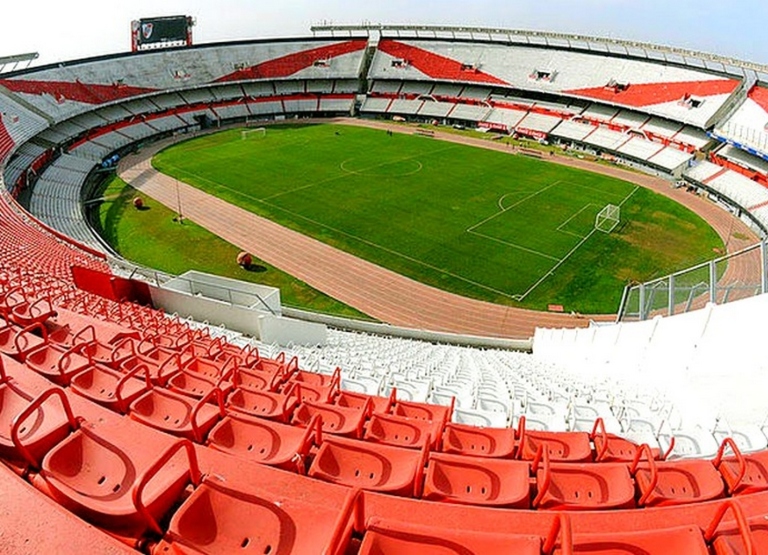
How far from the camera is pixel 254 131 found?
59.2 metres

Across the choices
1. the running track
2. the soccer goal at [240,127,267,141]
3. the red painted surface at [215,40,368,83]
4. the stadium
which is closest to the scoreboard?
the stadium

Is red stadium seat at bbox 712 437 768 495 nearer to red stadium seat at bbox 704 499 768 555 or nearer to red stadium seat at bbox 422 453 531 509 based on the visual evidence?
red stadium seat at bbox 704 499 768 555

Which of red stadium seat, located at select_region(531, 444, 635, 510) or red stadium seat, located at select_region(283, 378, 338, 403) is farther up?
red stadium seat, located at select_region(283, 378, 338, 403)

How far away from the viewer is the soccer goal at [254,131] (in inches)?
2249

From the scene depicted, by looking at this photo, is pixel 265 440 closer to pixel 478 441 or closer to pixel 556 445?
pixel 478 441

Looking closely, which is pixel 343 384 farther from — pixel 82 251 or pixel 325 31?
pixel 325 31

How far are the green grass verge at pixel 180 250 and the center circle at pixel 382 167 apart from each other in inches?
675

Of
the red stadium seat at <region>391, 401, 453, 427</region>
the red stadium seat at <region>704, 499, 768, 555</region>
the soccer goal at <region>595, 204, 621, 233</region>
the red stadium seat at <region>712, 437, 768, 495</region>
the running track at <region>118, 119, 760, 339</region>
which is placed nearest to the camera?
the red stadium seat at <region>704, 499, 768, 555</region>

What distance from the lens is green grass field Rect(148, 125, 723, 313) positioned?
29.9m

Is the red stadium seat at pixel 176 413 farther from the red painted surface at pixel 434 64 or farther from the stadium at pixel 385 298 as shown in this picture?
the red painted surface at pixel 434 64

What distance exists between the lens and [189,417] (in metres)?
5.12

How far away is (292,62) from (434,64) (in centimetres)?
1927

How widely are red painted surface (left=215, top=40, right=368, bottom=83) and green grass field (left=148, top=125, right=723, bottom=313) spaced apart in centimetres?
1534

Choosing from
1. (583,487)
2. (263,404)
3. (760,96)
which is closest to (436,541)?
(583,487)
